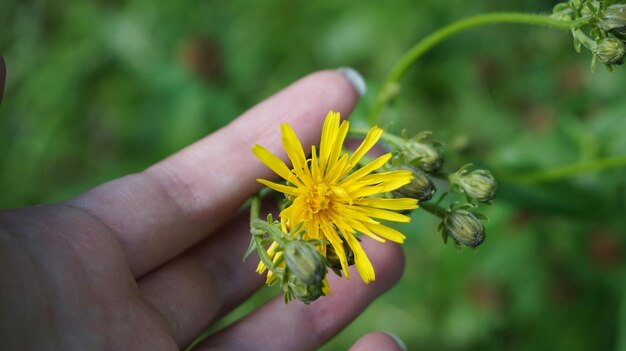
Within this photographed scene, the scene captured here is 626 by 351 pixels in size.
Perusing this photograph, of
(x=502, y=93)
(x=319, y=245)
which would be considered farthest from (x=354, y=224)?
(x=502, y=93)

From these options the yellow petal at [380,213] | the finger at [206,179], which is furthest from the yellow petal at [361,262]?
the finger at [206,179]

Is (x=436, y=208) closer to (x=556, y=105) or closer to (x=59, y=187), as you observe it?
(x=556, y=105)

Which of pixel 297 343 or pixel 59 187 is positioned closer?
pixel 297 343

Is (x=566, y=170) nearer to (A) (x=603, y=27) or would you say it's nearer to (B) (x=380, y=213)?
(A) (x=603, y=27)

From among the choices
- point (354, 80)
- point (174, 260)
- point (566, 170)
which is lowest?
point (566, 170)

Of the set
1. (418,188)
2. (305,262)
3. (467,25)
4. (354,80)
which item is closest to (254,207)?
(305,262)

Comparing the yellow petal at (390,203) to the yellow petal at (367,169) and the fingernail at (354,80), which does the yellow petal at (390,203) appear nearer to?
the yellow petal at (367,169)
